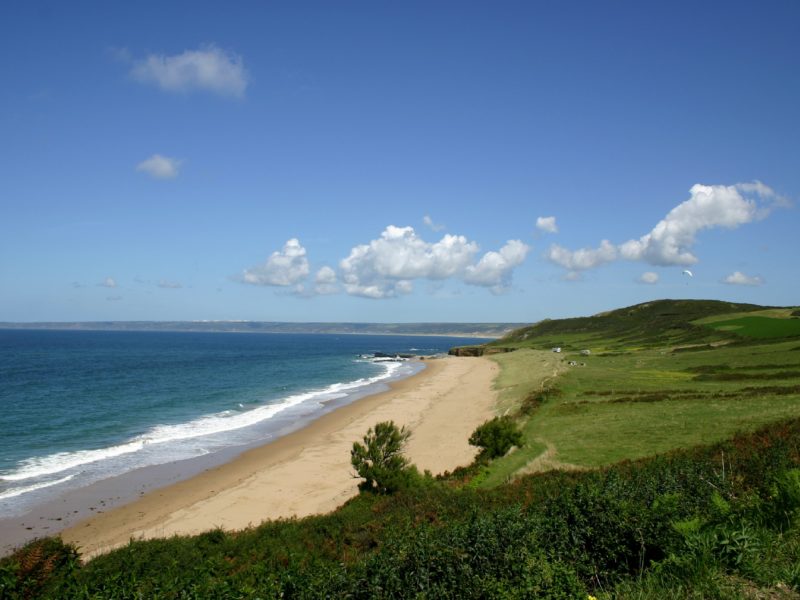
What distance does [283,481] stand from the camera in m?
28.9

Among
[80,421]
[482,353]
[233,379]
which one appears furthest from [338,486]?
[482,353]

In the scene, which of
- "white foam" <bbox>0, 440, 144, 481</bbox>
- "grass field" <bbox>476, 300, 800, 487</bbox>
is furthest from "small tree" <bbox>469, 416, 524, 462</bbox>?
"white foam" <bbox>0, 440, 144, 481</bbox>

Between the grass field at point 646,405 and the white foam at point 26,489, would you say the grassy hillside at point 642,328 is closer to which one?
the grass field at point 646,405

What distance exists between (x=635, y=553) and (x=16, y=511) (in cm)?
2611

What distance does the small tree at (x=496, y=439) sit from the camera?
26.4 meters

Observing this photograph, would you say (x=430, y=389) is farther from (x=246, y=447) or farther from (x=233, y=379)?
(x=246, y=447)

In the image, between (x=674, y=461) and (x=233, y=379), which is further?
(x=233, y=379)

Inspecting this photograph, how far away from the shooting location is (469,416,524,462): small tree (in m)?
26.4

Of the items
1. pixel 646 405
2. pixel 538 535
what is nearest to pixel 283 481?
pixel 538 535

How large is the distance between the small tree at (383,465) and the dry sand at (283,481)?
2.77 m

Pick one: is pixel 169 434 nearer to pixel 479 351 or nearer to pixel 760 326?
pixel 760 326

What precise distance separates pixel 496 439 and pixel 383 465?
6.98 meters

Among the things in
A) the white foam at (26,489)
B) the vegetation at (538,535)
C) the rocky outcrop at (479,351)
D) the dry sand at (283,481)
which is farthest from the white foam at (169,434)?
the rocky outcrop at (479,351)

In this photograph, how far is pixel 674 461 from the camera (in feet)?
50.3
